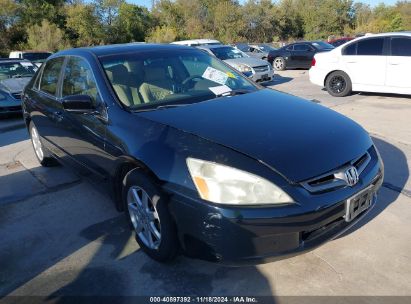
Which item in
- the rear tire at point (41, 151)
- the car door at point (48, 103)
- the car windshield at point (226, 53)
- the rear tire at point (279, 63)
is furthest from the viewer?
the rear tire at point (279, 63)

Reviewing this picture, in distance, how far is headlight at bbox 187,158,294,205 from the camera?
7.77 ft

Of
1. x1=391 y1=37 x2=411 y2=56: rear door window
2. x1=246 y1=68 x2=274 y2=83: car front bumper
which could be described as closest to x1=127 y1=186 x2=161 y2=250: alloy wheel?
x1=391 y1=37 x2=411 y2=56: rear door window

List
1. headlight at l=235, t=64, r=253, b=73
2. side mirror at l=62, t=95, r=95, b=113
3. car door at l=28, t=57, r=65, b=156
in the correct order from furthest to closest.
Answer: headlight at l=235, t=64, r=253, b=73 → car door at l=28, t=57, r=65, b=156 → side mirror at l=62, t=95, r=95, b=113

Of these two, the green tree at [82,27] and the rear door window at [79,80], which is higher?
the green tree at [82,27]

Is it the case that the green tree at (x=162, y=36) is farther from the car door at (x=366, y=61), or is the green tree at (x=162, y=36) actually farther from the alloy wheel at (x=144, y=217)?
the alloy wheel at (x=144, y=217)

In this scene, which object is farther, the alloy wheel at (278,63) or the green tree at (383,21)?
the green tree at (383,21)

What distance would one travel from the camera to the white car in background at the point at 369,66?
8516 millimetres

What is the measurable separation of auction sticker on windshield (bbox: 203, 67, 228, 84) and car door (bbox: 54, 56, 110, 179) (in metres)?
1.13

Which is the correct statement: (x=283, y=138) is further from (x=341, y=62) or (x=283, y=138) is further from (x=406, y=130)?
(x=341, y=62)

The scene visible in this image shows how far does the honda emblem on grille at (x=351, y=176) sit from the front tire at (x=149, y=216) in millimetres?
1215

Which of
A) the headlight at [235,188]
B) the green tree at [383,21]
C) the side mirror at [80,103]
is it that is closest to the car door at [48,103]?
the side mirror at [80,103]

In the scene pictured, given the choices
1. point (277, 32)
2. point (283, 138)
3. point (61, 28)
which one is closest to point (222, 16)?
point (277, 32)

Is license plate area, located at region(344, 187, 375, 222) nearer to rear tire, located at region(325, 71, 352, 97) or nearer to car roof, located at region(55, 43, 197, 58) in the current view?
car roof, located at region(55, 43, 197, 58)

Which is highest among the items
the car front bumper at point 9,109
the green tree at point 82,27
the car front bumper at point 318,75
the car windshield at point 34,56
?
the green tree at point 82,27
